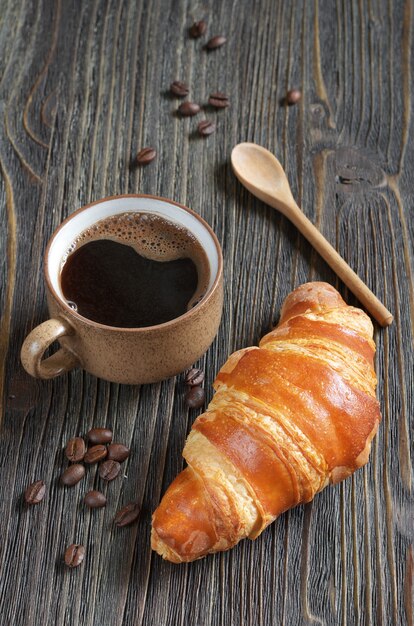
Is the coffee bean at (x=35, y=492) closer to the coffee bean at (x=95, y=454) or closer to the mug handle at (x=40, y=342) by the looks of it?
the coffee bean at (x=95, y=454)

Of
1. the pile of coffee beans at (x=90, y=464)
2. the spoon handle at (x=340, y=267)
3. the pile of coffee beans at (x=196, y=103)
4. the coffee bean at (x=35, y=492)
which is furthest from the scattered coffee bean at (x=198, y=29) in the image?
the coffee bean at (x=35, y=492)

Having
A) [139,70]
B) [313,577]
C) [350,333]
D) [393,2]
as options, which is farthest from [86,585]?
[393,2]

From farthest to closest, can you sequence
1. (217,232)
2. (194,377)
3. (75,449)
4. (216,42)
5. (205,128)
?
1. (216,42)
2. (205,128)
3. (217,232)
4. (194,377)
5. (75,449)

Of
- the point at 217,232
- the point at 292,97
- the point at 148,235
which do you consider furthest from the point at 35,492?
the point at 292,97

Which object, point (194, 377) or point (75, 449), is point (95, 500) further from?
point (194, 377)

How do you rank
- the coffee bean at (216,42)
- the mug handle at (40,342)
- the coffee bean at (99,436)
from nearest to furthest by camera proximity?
the mug handle at (40,342) → the coffee bean at (99,436) → the coffee bean at (216,42)

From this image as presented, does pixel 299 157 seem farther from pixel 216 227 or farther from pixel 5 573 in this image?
pixel 5 573
